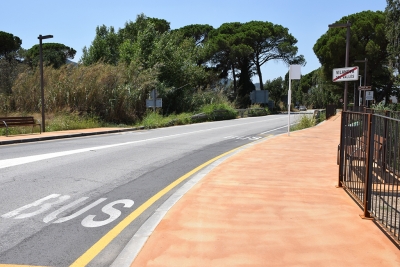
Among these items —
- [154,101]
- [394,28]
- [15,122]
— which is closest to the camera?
[15,122]

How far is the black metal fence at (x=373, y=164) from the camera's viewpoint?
491 cm

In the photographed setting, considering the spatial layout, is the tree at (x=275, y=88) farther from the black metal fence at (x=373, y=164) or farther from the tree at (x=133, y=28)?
the black metal fence at (x=373, y=164)

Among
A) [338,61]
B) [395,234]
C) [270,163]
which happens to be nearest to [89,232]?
[395,234]

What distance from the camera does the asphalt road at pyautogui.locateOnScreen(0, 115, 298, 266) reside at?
14.6 ft

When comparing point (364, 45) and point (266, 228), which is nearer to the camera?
point (266, 228)

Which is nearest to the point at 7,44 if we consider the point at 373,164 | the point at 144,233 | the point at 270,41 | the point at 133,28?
the point at 133,28

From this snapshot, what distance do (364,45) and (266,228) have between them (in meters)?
46.8

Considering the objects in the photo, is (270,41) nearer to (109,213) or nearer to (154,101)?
(154,101)

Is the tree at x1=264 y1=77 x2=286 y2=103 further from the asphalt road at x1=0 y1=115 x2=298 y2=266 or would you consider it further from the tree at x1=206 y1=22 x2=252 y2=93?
the asphalt road at x1=0 y1=115 x2=298 y2=266

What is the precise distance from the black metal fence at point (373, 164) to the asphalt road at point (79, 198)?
9.71 ft

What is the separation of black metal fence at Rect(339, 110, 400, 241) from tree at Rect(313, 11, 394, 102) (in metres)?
42.7

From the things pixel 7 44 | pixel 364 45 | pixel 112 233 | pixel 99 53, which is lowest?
pixel 112 233

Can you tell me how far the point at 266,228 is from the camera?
4762mm

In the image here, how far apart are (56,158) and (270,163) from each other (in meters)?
5.56
